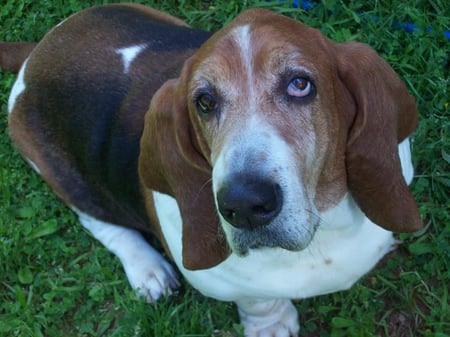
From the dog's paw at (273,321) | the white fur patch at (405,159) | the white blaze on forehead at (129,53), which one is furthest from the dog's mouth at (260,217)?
the white blaze on forehead at (129,53)

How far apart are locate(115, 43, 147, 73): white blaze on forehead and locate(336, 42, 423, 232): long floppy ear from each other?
1363mm

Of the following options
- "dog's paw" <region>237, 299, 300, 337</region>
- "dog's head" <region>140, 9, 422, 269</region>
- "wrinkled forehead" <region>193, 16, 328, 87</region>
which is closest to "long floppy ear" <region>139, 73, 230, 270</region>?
"dog's head" <region>140, 9, 422, 269</region>

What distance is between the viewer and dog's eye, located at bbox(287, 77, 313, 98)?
10.0 feet

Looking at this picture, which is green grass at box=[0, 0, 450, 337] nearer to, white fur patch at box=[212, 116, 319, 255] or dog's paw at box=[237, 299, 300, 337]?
dog's paw at box=[237, 299, 300, 337]

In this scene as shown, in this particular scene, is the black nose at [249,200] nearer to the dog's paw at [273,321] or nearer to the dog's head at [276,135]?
the dog's head at [276,135]

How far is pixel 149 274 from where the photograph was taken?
4637mm

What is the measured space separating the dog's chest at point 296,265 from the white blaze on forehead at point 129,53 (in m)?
0.78

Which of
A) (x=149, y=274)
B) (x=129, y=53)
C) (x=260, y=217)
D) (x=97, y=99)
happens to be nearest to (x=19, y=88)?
(x=97, y=99)

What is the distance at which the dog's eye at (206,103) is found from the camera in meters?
3.17

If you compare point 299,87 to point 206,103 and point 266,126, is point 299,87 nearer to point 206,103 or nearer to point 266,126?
point 266,126

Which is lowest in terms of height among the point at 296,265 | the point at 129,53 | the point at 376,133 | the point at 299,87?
the point at 296,265

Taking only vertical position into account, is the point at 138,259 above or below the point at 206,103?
below

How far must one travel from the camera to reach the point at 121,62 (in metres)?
4.32

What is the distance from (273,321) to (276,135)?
5.42ft
